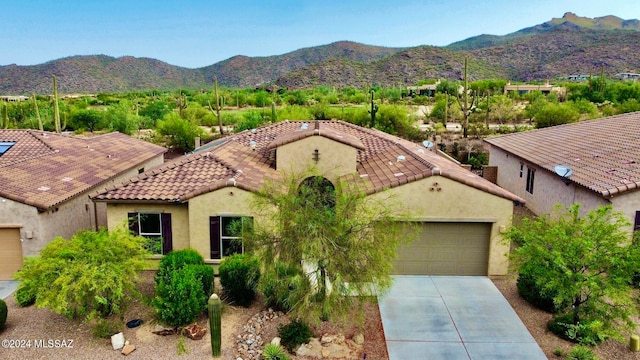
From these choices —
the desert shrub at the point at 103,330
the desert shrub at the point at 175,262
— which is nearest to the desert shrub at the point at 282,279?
the desert shrub at the point at 175,262

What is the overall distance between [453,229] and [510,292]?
2.66 metres

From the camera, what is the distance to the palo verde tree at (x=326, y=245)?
1083 cm

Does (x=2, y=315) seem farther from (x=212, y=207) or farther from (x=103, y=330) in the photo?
(x=212, y=207)

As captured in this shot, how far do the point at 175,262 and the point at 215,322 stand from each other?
3.28m

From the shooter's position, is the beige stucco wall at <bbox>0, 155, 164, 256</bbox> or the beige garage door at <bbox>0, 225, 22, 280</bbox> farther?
the beige garage door at <bbox>0, 225, 22, 280</bbox>

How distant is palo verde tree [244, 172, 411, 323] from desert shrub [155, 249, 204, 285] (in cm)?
345

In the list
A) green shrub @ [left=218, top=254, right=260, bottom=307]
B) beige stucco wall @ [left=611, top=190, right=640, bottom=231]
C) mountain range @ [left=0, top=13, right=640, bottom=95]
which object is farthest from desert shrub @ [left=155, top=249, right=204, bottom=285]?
mountain range @ [left=0, top=13, right=640, bottom=95]

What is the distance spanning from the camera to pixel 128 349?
39.2 feet

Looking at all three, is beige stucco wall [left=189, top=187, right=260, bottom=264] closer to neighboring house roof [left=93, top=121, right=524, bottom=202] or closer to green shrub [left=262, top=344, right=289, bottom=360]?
neighboring house roof [left=93, top=121, right=524, bottom=202]

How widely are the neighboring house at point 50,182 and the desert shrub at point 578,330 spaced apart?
16.3 m

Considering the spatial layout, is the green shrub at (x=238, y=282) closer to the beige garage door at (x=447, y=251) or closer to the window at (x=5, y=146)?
the beige garage door at (x=447, y=251)

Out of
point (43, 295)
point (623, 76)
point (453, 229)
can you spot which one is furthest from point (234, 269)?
point (623, 76)

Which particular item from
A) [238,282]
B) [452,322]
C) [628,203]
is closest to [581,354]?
[452,322]

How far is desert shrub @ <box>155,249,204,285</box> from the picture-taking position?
13730mm
